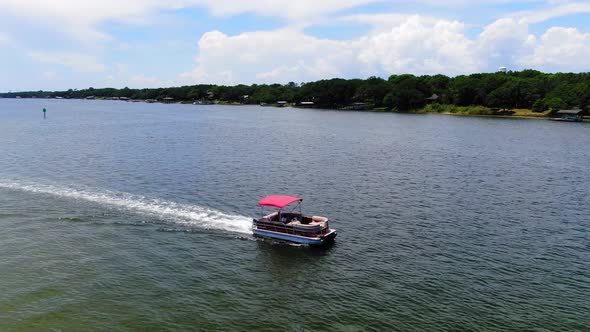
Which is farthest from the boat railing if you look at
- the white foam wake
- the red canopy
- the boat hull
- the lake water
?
the white foam wake

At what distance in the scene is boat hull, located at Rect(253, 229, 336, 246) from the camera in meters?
50.3

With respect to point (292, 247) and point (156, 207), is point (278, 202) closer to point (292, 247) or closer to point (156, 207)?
point (292, 247)

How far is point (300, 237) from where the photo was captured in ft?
168

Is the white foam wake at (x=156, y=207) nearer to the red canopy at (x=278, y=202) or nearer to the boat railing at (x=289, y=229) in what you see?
the boat railing at (x=289, y=229)

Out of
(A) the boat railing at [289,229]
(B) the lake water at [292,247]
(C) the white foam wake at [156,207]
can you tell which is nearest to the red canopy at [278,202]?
(A) the boat railing at [289,229]

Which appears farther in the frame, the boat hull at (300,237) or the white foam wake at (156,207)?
the white foam wake at (156,207)

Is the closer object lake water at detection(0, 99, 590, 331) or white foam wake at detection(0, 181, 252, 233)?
lake water at detection(0, 99, 590, 331)

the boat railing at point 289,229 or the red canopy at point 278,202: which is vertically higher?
the red canopy at point 278,202

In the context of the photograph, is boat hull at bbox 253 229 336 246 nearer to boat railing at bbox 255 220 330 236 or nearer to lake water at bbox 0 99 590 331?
boat railing at bbox 255 220 330 236

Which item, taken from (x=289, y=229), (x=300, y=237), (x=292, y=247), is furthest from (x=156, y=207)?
(x=300, y=237)

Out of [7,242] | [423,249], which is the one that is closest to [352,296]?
[423,249]

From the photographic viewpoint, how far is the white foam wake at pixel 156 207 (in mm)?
56737

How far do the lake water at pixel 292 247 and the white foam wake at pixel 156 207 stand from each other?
0.96 feet

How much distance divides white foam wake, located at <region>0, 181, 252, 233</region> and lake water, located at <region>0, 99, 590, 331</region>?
29 cm
